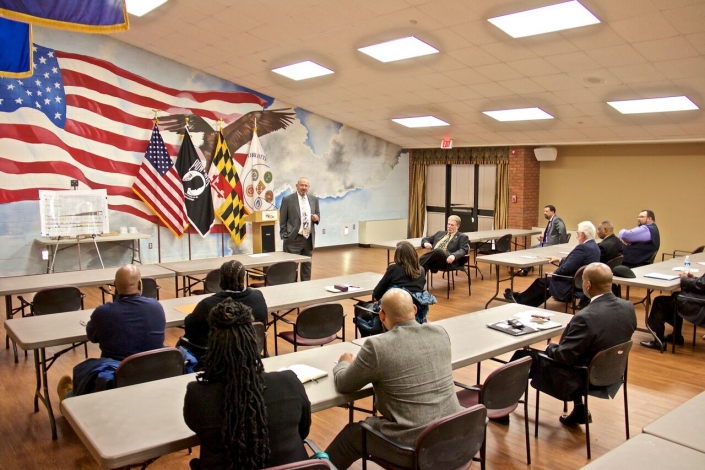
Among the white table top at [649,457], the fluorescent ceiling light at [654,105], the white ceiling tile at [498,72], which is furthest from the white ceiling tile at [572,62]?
the white table top at [649,457]

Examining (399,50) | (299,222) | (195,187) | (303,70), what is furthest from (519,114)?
(195,187)

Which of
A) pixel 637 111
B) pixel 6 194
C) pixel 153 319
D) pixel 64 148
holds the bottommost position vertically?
pixel 153 319

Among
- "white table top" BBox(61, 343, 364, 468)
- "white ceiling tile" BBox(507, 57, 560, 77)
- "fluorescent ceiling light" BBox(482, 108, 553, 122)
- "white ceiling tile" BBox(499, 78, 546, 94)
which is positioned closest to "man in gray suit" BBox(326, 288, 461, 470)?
"white table top" BBox(61, 343, 364, 468)

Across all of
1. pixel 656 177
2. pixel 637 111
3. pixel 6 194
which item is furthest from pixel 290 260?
pixel 656 177

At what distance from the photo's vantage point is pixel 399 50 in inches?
288

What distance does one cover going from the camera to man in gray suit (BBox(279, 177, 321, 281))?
723cm

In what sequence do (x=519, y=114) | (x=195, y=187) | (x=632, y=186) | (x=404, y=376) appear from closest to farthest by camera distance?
(x=404, y=376)
(x=519, y=114)
(x=195, y=187)
(x=632, y=186)

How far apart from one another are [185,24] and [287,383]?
22.6 feet

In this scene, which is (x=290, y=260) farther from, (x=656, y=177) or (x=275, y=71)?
(x=656, y=177)

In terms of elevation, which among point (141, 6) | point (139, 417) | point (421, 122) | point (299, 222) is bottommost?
point (139, 417)

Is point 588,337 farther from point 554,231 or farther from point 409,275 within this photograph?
point 554,231

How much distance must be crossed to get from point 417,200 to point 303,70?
5.29 metres

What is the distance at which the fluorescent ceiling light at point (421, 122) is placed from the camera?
1027cm

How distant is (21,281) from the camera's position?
5.14 m
